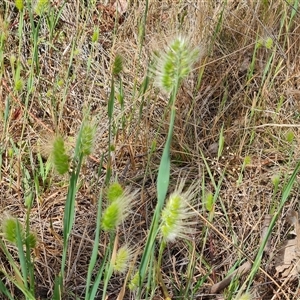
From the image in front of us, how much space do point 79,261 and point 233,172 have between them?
50 cm

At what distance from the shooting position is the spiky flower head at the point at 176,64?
2.23ft

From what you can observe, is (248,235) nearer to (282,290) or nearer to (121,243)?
(282,290)

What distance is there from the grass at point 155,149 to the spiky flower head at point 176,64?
0.20 m

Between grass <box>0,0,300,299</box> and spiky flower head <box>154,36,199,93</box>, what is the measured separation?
0.20m

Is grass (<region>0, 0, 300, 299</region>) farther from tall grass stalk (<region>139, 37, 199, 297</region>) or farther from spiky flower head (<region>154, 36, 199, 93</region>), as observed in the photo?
spiky flower head (<region>154, 36, 199, 93</region>)

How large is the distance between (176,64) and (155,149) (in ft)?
2.61

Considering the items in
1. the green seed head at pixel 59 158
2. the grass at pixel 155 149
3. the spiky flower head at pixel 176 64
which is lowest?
the grass at pixel 155 149

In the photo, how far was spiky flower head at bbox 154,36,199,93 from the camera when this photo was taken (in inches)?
26.8

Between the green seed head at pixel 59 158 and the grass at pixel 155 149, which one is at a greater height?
the green seed head at pixel 59 158

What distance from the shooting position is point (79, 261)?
47.6 inches

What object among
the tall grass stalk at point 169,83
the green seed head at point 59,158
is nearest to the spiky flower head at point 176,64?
the tall grass stalk at point 169,83

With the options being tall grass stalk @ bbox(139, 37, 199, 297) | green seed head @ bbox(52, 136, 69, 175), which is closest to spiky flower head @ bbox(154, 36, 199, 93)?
tall grass stalk @ bbox(139, 37, 199, 297)

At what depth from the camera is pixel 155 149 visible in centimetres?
147

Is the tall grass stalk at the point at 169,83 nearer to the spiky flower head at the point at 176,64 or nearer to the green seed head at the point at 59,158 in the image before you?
the spiky flower head at the point at 176,64
